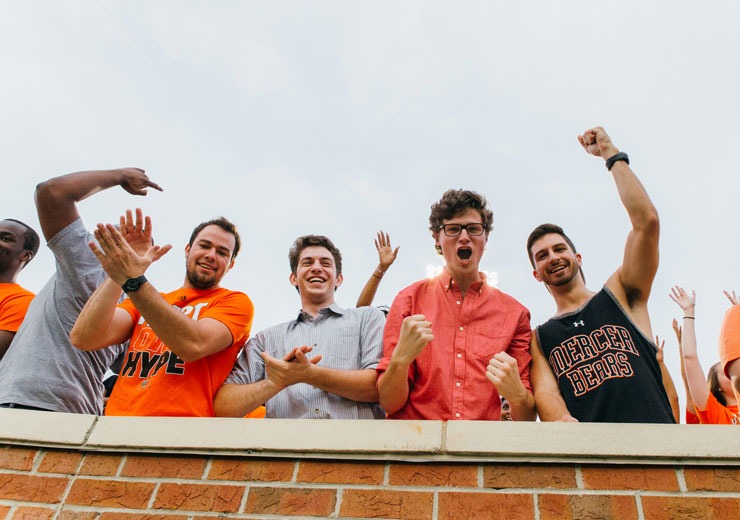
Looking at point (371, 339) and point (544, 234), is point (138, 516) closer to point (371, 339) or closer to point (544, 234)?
point (371, 339)

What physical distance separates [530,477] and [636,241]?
4.17ft

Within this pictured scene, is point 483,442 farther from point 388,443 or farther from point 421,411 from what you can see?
point 421,411

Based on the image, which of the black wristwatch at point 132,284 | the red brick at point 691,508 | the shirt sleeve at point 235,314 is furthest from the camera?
the shirt sleeve at point 235,314

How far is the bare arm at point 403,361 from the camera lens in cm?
222

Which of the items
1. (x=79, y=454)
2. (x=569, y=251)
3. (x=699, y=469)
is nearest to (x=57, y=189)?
(x=79, y=454)

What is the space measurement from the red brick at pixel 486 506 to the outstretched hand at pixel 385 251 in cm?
221

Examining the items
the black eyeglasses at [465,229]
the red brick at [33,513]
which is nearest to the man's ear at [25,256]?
the red brick at [33,513]

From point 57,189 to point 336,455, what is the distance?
2.07 m

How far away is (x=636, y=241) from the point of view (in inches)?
101

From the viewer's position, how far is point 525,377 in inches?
98.4

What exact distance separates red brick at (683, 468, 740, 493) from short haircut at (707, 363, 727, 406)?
239cm

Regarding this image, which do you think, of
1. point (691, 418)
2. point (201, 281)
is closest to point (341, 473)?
point (201, 281)

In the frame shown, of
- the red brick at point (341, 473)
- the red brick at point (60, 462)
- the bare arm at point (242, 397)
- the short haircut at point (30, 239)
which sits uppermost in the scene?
the short haircut at point (30, 239)

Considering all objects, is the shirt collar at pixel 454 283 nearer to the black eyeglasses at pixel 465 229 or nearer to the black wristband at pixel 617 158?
the black eyeglasses at pixel 465 229
